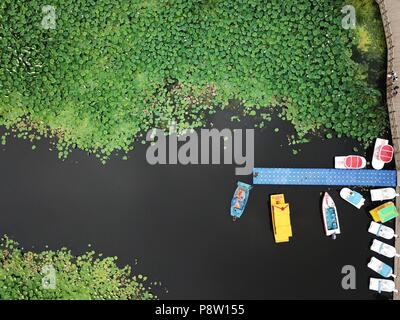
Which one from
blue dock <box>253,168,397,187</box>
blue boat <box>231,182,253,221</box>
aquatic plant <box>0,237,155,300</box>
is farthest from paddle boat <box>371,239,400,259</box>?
aquatic plant <box>0,237,155,300</box>

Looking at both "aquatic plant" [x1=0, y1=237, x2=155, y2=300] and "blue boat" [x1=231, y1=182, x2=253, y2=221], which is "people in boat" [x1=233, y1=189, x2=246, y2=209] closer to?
"blue boat" [x1=231, y1=182, x2=253, y2=221]

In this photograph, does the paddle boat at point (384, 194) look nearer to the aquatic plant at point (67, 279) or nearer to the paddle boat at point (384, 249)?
the paddle boat at point (384, 249)

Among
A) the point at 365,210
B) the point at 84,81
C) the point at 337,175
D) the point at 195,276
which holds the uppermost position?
the point at 84,81

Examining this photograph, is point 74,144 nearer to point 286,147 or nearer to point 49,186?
point 49,186

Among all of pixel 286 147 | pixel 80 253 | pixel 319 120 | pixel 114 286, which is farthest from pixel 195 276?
pixel 319 120

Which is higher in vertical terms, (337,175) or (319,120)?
(319,120)

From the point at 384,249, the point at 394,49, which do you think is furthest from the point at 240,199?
the point at 394,49

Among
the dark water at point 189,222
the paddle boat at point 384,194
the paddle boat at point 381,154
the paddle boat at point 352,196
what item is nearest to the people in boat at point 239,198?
the dark water at point 189,222

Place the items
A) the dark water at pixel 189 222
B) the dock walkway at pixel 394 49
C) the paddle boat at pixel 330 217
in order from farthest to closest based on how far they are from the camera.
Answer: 1. the dark water at pixel 189 222
2. the paddle boat at pixel 330 217
3. the dock walkway at pixel 394 49
